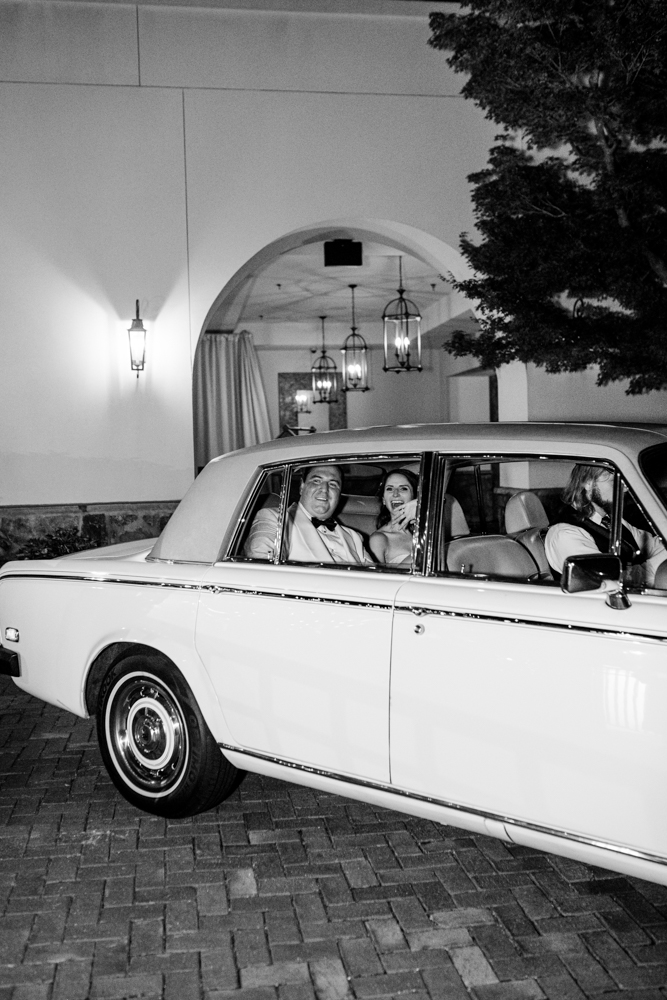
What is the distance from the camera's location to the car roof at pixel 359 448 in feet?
10.00

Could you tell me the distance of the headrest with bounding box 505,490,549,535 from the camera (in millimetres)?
3508

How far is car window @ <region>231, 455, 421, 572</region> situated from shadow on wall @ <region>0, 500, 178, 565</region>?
19.4ft

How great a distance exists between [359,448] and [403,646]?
815mm

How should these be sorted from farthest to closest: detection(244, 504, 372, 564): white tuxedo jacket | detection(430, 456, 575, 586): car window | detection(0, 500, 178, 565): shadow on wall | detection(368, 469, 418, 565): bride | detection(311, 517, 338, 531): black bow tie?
detection(0, 500, 178, 565): shadow on wall, detection(311, 517, 338, 531): black bow tie, detection(244, 504, 372, 564): white tuxedo jacket, detection(368, 469, 418, 565): bride, detection(430, 456, 575, 586): car window

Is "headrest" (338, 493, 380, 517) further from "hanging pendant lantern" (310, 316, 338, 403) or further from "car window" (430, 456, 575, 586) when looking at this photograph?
"hanging pendant lantern" (310, 316, 338, 403)

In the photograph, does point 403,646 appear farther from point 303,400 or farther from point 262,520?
point 303,400

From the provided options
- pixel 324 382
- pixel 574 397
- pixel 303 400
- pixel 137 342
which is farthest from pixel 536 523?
pixel 303 400

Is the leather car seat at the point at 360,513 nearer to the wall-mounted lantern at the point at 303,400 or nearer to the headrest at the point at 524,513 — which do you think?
the headrest at the point at 524,513

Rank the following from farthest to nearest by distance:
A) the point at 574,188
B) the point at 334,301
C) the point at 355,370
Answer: the point at 334,301 < the point at 355,370 < the point at 574,188

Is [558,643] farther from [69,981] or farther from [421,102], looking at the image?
[421,102]

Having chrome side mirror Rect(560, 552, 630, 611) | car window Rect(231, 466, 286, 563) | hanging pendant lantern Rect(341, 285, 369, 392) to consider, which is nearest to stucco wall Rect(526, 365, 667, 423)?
car window Rect(231, 466, 286, 563)

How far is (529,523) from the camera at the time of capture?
138 inches

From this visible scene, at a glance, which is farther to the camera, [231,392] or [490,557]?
[231,392]

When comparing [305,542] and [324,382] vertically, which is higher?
[324,382]
